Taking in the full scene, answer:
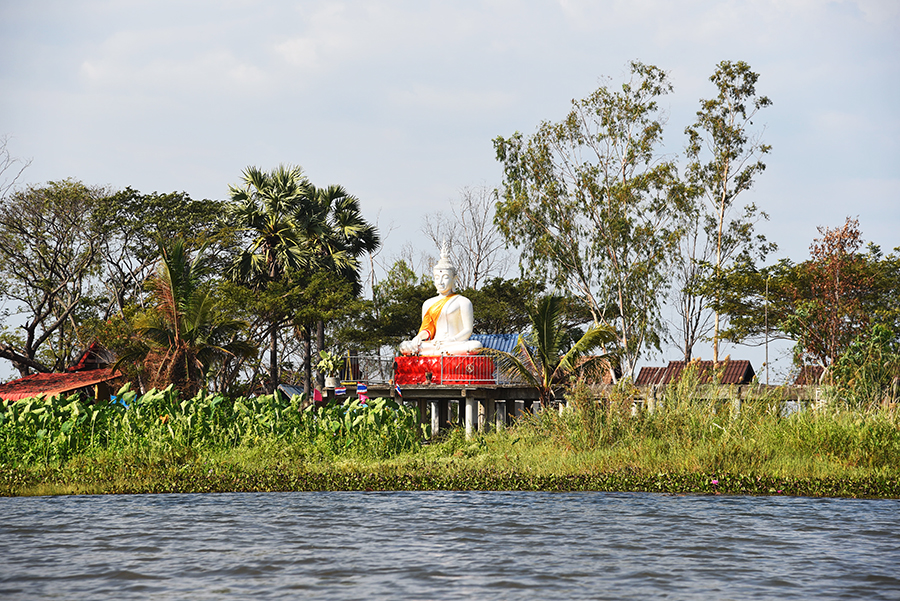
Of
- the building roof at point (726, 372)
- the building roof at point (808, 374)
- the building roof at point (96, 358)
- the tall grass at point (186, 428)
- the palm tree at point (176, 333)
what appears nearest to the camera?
the tall grass at point (186, 428)

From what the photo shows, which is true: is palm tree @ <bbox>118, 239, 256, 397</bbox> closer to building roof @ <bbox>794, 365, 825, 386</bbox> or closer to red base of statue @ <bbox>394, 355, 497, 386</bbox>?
red base of statue @ <bbox>394, 355, 497, 386</bbox>

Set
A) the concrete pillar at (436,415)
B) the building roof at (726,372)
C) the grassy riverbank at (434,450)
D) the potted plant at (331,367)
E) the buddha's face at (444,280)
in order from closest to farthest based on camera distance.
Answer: the grassy riverbank at (434,450)
the buddha's face at (444,280)
the potted plant at (331,367)
the concrete pillar at (436,415)
the building roof at (726,372)

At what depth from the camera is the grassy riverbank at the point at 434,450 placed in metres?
13.4

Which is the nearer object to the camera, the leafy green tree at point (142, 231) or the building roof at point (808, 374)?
the building roof at point (808, 374)

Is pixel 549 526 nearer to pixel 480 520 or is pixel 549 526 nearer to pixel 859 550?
pixel 480 520

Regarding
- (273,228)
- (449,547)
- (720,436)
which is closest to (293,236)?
(273,228)

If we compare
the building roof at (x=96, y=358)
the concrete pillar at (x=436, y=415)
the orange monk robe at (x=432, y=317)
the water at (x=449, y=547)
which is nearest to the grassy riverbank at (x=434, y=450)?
the water at (x=449, y=547)

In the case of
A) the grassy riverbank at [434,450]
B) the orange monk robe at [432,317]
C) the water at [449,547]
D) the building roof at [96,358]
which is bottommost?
the water at [449,547]

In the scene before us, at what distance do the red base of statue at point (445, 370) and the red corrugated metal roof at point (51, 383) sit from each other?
7.76m

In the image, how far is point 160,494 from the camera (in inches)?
515

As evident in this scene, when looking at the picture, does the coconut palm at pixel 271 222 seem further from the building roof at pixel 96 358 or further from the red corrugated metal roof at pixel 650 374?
the red corrugated metal roof at pixel 650 374

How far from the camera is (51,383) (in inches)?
1028

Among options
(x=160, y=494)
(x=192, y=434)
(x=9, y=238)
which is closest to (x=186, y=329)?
(x=192, y=434)

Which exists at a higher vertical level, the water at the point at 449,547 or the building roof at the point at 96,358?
the building roof at the point at 96,358
